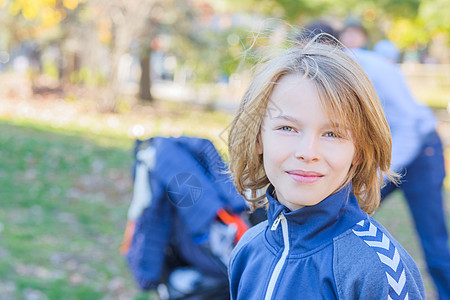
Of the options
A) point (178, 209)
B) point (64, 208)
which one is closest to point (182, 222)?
point (178, 209)

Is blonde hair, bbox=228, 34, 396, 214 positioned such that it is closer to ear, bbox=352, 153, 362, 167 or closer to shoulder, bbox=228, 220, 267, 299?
ear, bbox=352, 153, 362, 167

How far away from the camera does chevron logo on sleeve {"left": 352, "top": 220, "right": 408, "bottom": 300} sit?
1.14 metres

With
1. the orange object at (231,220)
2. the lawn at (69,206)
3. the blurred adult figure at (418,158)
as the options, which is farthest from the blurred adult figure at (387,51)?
the orange object at (231,220)

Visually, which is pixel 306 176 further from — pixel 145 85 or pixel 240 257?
pixel 145 85

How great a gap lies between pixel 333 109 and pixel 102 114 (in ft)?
36.2

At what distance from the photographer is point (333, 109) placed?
125cm

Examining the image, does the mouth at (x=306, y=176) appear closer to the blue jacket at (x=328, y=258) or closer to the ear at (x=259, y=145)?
the blue jacket at (x=328, y=258)

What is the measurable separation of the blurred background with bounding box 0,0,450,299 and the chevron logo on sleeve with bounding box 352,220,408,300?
0.55 meters

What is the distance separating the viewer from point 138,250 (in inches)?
109

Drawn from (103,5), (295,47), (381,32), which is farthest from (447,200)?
(381,32)

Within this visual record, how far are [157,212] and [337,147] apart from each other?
5.31 ft

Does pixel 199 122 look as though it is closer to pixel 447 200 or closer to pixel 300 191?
pixel 447 200

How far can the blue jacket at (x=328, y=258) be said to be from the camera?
1.15 m

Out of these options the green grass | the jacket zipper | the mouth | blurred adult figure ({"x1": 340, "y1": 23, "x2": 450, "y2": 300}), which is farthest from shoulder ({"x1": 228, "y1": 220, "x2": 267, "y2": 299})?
blurred adult figure ({"x1": 340, "y1": 23, "x2": 450, "y2": 300})
